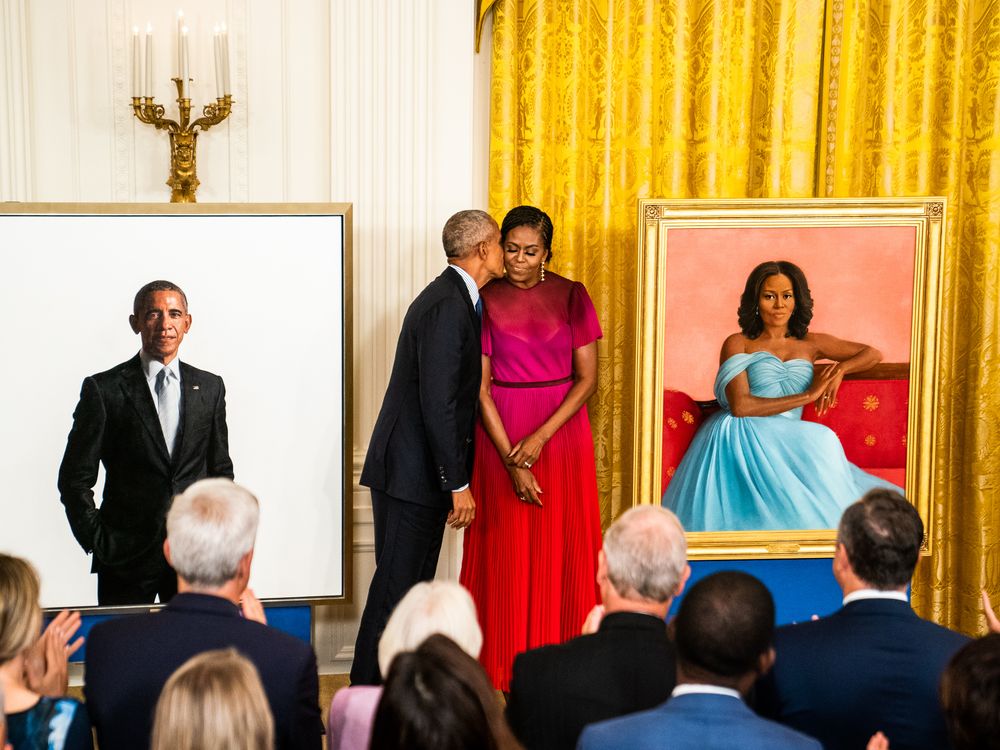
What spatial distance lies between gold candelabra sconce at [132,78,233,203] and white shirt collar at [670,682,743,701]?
3.61 m

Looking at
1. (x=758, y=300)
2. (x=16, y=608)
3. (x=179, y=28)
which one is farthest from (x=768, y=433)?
(x=16, y=608)

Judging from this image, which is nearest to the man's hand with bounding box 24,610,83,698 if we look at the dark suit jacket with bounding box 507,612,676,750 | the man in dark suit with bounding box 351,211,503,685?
the dark suit jacket with bounding box 507,612,676,750

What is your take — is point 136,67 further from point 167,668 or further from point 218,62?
point 167,668

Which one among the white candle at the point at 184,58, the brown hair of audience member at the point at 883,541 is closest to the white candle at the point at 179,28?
the white candle at the point at 184,58

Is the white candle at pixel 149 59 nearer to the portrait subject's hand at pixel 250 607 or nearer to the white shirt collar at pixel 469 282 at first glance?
the white shirt collar at pixel 469 282

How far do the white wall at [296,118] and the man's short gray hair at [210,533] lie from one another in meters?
2.46

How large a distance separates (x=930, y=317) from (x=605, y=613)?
9.51 feet

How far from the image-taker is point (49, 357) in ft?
15.5

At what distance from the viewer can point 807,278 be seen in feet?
16.0

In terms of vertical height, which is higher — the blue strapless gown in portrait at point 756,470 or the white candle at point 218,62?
the white candle at point 218,62

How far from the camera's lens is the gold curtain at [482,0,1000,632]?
528 centimetres

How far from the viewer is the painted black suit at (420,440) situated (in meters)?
4.47

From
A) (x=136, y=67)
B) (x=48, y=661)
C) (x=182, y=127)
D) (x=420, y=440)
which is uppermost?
(x=136, y=67)

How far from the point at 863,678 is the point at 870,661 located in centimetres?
4
